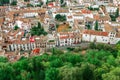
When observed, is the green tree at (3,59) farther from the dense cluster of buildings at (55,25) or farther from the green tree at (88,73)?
the green tree at (88,73)

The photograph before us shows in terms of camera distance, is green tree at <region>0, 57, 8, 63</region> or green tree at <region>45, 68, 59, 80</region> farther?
green tree at <region>0, 57, 8, 63</region>

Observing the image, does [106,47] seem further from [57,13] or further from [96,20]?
[57,13]

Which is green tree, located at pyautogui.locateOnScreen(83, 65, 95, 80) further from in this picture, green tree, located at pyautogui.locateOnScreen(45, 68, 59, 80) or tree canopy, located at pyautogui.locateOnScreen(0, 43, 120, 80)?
green tree, located at pyautogui.locateOnScreen(45, 68, 59, 80)

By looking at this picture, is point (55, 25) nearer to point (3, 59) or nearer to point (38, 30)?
point (38, 30)

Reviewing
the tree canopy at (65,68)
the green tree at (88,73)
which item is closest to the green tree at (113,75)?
the tree canopy at (65,68)

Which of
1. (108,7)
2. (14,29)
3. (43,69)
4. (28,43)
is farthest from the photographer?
(108,7)

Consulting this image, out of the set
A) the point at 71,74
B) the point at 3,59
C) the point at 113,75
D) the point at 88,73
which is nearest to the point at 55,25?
the point at 3,59

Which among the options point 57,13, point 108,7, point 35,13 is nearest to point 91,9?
point 108,7

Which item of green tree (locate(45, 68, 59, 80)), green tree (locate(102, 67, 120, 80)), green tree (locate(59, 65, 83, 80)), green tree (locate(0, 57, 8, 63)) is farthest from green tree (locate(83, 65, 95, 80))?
green tree (locate(0, 57, 8, 63))
